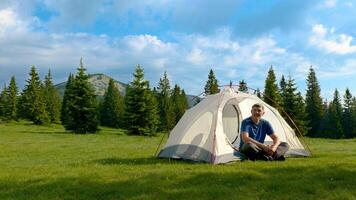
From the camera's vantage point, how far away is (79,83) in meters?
55.7

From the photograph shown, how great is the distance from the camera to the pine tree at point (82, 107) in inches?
2159

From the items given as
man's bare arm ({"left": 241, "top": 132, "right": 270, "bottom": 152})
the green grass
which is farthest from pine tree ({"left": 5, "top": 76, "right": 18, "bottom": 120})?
man's bare arm ({"left": 241, "top": 132, "right": 270, "bottom": 152})

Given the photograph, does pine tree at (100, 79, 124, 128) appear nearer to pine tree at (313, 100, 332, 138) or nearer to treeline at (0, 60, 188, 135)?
treeline at (0, 60, 188, 135)

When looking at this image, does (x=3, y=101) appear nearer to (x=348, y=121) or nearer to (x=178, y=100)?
(x=178, y=100)

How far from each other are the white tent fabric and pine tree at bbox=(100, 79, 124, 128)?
269 feet

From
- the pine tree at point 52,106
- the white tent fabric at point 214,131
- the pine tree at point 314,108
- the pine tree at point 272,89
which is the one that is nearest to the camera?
the white tent fabric at point 214,131

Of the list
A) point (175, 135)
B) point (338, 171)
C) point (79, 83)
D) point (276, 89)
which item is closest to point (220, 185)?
point (338, 171)

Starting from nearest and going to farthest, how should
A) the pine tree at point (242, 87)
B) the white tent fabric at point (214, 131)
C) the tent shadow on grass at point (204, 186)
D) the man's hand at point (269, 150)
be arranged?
the tent shadow on grass at point (204, 186)
the man's hand at point (269, 150)
the white tent fabric at point (214, 131)
the pine tree at point (242, 87)

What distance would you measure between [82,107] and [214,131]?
43.9 meters

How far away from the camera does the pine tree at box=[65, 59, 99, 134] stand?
54.8 m

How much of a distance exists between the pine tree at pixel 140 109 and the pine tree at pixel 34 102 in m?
27.9

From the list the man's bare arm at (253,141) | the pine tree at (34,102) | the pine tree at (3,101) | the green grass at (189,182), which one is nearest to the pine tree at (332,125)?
the pine tree at (34,102)

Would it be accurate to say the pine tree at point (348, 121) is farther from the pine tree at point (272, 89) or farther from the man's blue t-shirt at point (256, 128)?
the man's blue t-shirt at point (256, 128)

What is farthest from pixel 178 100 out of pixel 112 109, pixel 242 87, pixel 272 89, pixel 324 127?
pixel 242 87
